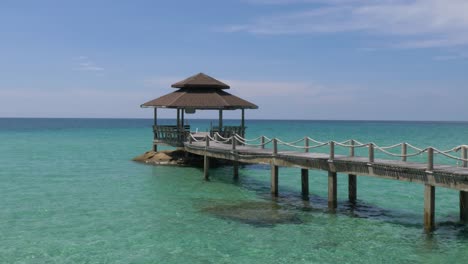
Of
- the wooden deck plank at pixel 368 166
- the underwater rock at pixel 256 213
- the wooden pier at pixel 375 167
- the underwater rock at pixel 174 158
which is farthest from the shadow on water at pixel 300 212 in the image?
the underwater rock at pixel 174 158

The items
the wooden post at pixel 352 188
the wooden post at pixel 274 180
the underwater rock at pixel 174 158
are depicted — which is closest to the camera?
the wooden post at pixel 352 188

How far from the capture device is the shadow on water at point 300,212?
15.8 meters

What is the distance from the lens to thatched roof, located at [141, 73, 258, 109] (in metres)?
28.6

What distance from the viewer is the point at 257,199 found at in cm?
2005

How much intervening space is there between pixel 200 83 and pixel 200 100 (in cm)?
161

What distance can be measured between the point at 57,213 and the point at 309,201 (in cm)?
936

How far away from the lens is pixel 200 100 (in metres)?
29.1

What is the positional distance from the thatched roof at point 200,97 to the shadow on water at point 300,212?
8.86 m

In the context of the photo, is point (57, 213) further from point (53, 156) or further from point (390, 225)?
point (53, 156)

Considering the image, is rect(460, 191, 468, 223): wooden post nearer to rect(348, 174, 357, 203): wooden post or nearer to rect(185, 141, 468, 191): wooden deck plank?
rect(185, 141, 468, 191): wooden deck plank

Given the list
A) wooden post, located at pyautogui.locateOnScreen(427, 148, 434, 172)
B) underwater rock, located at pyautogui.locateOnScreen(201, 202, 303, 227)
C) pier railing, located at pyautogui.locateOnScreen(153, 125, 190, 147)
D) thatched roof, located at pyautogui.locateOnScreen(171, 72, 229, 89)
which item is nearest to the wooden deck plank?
wooden post, located at pyautogui.locateOnScreen(427, 148, 434, 172)

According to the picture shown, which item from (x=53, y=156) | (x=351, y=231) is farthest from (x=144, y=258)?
(x=53, y=156)

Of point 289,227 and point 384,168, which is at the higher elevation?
point 384,168

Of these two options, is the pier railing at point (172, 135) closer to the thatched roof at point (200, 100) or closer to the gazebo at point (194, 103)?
the gazebo at point (194, 103)
